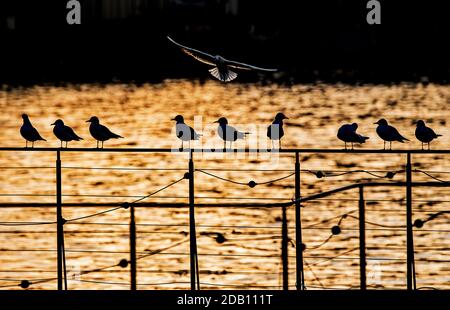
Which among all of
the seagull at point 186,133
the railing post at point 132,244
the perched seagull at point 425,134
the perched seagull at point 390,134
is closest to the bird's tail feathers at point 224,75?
the seagull at point 186,133

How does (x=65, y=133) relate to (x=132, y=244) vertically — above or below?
above

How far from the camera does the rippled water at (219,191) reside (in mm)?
13227

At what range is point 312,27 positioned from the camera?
70.1 meters

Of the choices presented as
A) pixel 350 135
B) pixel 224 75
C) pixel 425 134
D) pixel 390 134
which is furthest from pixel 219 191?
pixel 224 75

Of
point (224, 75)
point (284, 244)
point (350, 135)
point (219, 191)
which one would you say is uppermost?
point (224, 75)

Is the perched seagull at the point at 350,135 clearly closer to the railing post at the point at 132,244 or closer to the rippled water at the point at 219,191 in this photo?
the rippled water at the point at 219,191

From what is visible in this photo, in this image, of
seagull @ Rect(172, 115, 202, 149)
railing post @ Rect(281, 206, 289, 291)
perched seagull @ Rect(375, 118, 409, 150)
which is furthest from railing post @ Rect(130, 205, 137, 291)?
perched seagull @ Rect(375, 118, 409, 150)

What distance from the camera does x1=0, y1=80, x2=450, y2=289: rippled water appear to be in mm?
13227

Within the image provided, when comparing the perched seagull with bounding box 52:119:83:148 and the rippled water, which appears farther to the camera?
the rippled water

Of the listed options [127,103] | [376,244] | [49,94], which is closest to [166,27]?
[49,94]

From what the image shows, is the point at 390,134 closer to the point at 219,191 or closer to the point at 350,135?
the point at 350,135

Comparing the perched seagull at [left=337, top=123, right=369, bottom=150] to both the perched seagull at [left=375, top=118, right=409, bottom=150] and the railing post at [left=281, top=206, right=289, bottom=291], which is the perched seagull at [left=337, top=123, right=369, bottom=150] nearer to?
the perched seagull at [left=375, top=118, right=409, bottom=150]

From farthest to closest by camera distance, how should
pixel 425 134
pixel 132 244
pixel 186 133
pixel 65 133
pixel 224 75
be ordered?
pixel 425 134, pixel 65 133, pixel 186 133, pixel 224 75, pixel 132 244

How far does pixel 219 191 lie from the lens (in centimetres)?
2180
